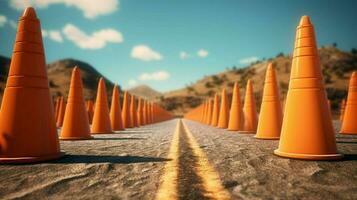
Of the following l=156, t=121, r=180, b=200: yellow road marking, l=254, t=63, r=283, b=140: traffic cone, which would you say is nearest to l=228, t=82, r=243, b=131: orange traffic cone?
l=254, t=63, r=283, b=140: traffic cone

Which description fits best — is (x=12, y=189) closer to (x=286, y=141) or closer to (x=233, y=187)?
(x=233, y=187)

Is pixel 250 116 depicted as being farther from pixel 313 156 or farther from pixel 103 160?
pixel 103 160

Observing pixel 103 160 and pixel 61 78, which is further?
pixel 61 78

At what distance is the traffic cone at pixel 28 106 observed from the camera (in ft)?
16.9

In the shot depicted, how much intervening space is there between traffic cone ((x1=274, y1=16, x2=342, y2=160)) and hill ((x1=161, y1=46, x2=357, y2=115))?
58834 millimetres

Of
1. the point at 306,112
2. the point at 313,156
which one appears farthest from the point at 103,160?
the point at 306,112

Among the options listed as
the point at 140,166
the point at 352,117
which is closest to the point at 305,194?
the point at 140,166

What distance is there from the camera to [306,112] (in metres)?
5.75

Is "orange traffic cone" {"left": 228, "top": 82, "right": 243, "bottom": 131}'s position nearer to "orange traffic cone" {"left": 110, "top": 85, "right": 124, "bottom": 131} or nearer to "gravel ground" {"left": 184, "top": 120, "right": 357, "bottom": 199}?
"orange traffic cone" {"left": 110, "top": 85, "right": 124, "bottom": 131}

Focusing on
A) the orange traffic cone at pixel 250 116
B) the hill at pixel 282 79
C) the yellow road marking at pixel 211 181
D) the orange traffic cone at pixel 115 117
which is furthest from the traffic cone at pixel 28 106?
the hill at pixel 282 79

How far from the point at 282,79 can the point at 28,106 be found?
9657cm

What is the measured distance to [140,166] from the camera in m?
4.59

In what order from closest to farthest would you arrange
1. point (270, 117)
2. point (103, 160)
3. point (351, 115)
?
point (103, 160) → point (270, 117) → point (351, 115)

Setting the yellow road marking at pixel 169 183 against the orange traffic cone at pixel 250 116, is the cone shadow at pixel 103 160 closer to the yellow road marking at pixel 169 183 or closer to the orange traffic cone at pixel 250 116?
the yellow road marking at pixel 169 183
